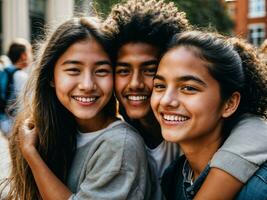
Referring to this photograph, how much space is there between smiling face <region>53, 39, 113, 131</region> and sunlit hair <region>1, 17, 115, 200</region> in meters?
0.05

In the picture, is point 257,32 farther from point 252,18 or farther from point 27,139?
point 27,139

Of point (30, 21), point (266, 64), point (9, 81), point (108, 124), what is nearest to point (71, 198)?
point (108, 124)

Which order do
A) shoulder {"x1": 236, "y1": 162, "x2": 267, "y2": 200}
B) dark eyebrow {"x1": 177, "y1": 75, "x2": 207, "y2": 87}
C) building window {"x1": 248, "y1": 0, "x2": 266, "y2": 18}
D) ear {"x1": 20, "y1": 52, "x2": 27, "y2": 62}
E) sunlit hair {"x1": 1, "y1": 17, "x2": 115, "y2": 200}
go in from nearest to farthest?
1. shoulder {"x1": 236, "y1": 162, "x2": 267, "y2": 200}
2. dark eyebrow {"x1": 177, "y1": 75, "x2": 207, "y2": 87}
3. sunlit hair {"x1": 1, "y1": 17, "x2": 115, "y2": 200}
4. ear {"x1": 20, "y1": 52, "x2": 27, "y2": 62}
5. building window {"x1": 248, "y1": 0, "x2": 266, "y2": 18}

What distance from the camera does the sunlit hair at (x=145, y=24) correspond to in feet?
8.41

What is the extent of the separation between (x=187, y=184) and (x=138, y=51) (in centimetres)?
75

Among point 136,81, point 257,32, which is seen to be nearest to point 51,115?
point 136,81

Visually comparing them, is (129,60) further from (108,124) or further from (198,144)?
(198,144)

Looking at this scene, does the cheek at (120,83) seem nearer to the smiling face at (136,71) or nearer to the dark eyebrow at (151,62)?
the smiling face at (136,71)

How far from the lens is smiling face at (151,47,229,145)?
2.24m

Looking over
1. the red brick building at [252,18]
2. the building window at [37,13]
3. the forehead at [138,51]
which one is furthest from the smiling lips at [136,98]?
the red brick building at [252,18]

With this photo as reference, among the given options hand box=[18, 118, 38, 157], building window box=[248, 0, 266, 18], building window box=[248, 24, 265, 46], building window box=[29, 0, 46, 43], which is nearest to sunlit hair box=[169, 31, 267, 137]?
hand box=[18, 118, 38, 157]

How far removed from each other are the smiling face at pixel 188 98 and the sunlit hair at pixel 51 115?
457 millimetres

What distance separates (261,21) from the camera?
4038cm

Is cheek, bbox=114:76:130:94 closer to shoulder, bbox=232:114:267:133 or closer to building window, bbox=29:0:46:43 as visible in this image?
shoulder, bbox=232:114:267:133
